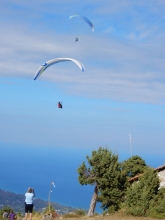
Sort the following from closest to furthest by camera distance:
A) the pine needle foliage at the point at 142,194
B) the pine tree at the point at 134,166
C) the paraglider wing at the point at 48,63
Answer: the pine needle foliage at the point at 142,194
the paraglider wing at the point at 48,63
the pine tree at the point at 134,166

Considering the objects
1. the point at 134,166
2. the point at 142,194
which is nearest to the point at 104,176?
the point at 142,194

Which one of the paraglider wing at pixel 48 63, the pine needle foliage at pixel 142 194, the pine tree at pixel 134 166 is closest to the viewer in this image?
the pine needle foliage at pixel 142 194

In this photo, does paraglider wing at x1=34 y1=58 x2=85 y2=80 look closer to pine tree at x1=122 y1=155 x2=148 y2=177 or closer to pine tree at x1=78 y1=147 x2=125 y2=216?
pine tree at x1=78 y1=147 x2=125 y2=216

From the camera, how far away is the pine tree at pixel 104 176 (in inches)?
1150

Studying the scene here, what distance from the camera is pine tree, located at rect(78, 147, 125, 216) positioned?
29.2m

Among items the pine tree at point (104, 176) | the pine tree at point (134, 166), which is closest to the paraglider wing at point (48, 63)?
the pine tree at point (104, 176)

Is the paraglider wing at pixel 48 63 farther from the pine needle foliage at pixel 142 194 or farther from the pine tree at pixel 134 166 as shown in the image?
the pine tree at pixel 134 166

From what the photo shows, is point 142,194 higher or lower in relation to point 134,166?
lower

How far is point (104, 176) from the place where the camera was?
29.2m

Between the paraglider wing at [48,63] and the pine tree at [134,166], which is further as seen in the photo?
the pine tree at [134,166]

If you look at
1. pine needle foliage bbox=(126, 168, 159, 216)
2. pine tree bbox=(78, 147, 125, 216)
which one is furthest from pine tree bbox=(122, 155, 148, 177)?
pine needle foliage bbox=(126, 168, 159, 216)

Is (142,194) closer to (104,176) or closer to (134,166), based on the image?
Answer: (104,176)

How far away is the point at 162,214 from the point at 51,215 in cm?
690

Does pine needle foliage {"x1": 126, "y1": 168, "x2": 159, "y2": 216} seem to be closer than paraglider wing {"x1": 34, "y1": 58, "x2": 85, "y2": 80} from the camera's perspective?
Yes
